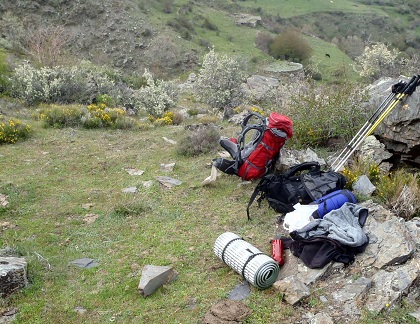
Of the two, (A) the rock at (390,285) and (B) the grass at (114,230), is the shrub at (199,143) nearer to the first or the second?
(B) the grass at (114,230)

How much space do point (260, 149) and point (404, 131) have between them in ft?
7.35

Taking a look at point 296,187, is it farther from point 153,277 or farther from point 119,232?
point 119,232

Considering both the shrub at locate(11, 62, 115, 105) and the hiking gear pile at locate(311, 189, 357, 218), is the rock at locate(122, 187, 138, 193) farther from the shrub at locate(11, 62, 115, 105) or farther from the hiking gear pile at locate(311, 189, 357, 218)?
the shrub at locate(11, 62, 115, 105)

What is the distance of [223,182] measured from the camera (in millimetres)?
6785

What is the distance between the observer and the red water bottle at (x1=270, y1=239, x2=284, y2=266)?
4.31 m

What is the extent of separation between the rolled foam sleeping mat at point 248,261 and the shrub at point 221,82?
9675mm

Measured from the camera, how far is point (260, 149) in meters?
6.30

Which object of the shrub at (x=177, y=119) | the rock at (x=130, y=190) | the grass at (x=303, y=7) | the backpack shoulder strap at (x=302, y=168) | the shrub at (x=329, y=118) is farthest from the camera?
the grass at (x=303, y=7)

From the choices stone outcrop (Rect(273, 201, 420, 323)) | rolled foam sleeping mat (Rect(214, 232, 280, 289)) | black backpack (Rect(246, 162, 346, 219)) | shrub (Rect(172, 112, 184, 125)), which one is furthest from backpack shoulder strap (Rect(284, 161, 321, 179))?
shrub (Rect(172, 112, 184, 125))

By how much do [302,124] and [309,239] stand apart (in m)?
3.46

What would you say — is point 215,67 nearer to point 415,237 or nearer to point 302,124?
point 302,124

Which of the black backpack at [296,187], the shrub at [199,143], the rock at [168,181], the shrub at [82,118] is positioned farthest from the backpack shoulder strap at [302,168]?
the shrub at [82,118]

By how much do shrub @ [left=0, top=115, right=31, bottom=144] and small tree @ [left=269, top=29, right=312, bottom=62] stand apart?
2784 centimetres

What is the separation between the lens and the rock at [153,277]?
4.00m
